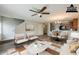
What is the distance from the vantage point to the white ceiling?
176cm

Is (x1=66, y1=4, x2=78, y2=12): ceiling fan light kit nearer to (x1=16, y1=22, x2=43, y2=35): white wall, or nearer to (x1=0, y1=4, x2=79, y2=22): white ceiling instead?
(x1=0, y1=4, x2=79, y2=22): white ceiling

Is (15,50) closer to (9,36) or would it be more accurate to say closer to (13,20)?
(9,36)

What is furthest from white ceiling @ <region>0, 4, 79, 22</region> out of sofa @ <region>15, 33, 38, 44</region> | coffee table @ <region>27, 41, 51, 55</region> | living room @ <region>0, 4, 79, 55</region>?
coffee table @ <region>27, 41, 51, 55</region>

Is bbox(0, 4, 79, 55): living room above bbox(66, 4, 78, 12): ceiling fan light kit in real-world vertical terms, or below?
below

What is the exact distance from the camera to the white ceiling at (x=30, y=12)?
69.5 inches

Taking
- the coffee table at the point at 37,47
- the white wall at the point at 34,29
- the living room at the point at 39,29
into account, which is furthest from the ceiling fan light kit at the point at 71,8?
the coffee table at the point at 37,47

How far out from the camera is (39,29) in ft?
6.20

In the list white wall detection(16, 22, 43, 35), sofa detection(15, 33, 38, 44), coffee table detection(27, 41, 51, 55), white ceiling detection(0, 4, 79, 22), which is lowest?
coffee table detection(27, 41, 51, 55)

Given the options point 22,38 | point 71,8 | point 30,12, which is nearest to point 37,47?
point 22,38
